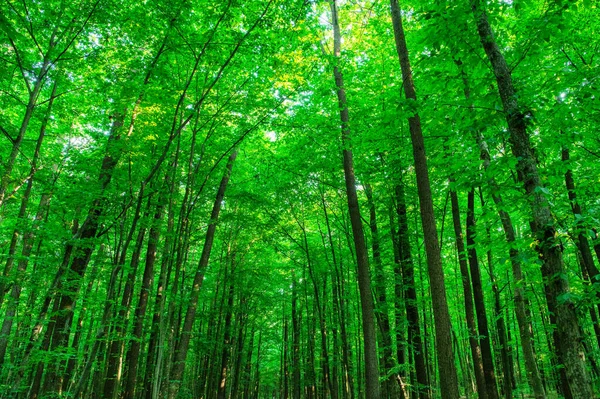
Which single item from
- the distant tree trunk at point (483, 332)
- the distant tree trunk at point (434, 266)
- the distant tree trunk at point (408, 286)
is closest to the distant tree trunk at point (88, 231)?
the distant tree trunk at point (434, 266)

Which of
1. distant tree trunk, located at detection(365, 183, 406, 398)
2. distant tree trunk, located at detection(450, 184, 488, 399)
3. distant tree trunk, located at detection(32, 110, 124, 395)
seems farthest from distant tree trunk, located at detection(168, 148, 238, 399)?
distant tree trunk, located at detection(450, 184, 488, 399)

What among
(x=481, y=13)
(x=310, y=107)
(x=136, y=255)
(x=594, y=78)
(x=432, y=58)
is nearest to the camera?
(x=594, y=78)

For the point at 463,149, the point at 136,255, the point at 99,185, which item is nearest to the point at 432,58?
the point at 463,149

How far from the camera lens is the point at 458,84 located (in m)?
4.95

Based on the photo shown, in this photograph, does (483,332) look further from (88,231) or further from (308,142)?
(88,231)

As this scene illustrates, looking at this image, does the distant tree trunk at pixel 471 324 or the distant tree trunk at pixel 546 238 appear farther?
the distant tree trunk at pixel 471 324

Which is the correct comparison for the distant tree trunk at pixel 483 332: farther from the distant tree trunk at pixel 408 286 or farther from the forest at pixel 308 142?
the distant tree trunk at pixel 408 286

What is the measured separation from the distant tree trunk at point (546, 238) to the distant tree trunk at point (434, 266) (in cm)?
114

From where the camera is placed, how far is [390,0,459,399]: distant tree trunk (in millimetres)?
4918

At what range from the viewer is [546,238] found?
12.2 feet

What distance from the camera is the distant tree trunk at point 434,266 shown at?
194 inches

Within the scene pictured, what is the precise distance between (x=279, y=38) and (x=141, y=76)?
2.89 meters

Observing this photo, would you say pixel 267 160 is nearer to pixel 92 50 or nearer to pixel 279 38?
pixel 279 38

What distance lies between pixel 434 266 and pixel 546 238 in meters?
1.75
